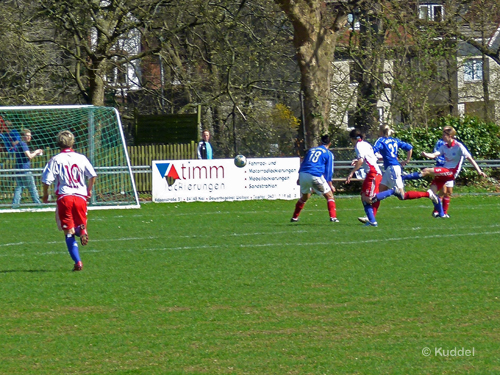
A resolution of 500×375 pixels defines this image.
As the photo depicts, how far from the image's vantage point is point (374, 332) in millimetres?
6410

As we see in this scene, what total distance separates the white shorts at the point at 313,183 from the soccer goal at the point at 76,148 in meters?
5.47

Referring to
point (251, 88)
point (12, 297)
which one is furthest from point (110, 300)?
point (251, 88)

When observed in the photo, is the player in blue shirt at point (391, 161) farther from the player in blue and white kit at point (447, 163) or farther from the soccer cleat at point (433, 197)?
the player in blue and white kit at point (447, 163)

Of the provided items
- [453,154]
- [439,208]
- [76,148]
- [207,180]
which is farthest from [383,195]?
[76,148]

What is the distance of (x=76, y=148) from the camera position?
67.3 ft

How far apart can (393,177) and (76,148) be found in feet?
28.5

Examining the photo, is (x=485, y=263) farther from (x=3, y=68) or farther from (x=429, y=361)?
(x=3, y=68)

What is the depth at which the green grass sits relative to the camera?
5699 mm

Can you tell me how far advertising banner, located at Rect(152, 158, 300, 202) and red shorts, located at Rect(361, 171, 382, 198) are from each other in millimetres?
6053

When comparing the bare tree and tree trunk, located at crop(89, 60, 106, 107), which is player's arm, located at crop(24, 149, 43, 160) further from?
the bare tree

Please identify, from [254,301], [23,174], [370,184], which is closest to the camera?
[254,301]

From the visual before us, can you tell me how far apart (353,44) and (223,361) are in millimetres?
21422

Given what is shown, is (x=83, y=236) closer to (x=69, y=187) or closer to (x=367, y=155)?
(x=69, y=187)

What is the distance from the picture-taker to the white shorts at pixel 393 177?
49.2ft
